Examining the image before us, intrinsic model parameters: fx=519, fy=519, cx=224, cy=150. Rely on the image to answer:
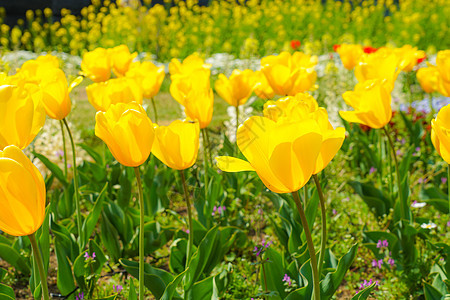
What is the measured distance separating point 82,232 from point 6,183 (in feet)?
3.59

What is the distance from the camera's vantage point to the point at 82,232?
208cm

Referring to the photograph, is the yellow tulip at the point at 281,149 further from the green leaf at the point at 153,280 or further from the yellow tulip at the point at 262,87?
the yellow tulip at the point at 262,87

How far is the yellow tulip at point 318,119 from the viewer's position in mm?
1120

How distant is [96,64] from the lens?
105 inches

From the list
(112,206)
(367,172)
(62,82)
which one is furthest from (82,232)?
(367,172)

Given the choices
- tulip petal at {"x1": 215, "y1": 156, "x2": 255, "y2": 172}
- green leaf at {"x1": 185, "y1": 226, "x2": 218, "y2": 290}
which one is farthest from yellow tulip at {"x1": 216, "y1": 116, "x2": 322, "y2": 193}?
green leaf at {"x1": 185, "y1": 226, "x2": 218, "y2": 290}

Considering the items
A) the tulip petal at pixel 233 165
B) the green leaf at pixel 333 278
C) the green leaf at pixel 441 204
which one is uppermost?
the tulip petal at pixel 233 165

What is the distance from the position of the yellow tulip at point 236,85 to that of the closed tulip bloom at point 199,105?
424mm

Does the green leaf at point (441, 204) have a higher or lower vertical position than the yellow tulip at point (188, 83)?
lower

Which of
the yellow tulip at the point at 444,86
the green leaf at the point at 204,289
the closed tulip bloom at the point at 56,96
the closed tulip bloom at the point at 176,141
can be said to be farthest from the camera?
the yellow tulip at the point at 444,86

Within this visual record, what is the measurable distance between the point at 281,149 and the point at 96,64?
1850 millimetres

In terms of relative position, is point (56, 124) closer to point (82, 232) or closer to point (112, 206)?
point (112, 206)

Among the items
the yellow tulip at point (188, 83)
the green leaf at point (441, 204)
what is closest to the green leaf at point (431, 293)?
the green leaf at point (441, 204)

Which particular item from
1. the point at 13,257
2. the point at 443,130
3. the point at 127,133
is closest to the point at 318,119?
the point at 443,130
